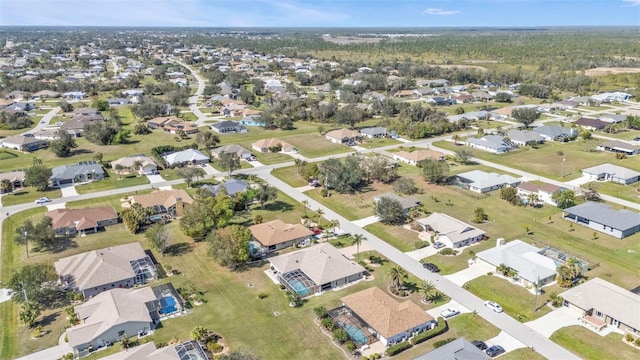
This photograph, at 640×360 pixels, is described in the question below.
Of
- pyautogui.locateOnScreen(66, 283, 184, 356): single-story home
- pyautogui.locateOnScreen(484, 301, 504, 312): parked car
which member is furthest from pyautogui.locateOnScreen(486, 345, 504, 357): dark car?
pyautogui.locateOnScreen(66, 283, 184, 356): single-story home

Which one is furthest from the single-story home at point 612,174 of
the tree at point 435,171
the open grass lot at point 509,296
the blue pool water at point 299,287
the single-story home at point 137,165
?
the single-story home at point 137,165

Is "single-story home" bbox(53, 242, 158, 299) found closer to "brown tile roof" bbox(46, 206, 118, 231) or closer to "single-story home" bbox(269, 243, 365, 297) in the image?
"brown tile roof" bbox(46, 206, 118, 231)

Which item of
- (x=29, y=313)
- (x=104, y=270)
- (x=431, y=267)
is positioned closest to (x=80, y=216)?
(x=104, y=270)

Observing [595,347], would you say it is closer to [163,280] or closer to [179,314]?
[179,314]

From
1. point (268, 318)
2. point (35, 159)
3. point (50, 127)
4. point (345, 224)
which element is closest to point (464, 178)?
point (345, 224)

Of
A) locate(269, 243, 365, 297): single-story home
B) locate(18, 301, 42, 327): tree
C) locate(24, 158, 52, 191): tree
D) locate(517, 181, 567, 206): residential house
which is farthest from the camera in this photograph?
locate(24, 158, 52, 191): tree

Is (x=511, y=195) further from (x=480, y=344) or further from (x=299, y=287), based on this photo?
(x=299, y=287)

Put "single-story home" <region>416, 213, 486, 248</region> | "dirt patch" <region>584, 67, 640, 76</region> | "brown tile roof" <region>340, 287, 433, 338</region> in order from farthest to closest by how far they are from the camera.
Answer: "dirt patch" <region>584, 67, 640, 76</region> < "single-story home" <region>416, 213, 486, 248</region> < "brown tile roof" <region>340, 287, 433, 338</region>
